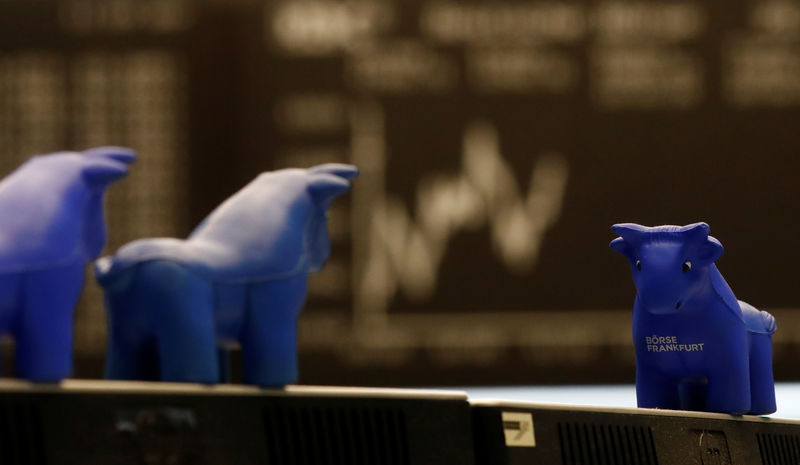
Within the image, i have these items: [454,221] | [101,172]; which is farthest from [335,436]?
[454,221]

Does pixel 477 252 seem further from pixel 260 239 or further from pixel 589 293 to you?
pixel 260 239

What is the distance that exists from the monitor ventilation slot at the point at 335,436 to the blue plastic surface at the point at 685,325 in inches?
13.0

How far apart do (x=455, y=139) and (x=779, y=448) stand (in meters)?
1.88

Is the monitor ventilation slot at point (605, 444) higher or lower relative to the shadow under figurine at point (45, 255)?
lower

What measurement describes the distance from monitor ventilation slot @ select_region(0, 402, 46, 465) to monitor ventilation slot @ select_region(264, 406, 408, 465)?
0.46 ft

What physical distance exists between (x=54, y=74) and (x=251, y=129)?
0.52 m

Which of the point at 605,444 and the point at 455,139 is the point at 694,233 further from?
the point at 455,139

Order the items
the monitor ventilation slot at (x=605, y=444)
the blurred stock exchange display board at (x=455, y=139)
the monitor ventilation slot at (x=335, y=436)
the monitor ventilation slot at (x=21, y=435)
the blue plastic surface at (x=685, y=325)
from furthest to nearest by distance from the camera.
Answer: the blurred stock exchange display board at (x=455, y=139)
the blue plastic surface at (x=685, y=325)
the monitor ventilation slot at (x=605, y=444)
the monitor ventilation slot at (x=335, y=436)
the monitor ventilation slot at (x=21, y=435)

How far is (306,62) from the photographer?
9.48 ft

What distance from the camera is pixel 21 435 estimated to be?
59 centimetres

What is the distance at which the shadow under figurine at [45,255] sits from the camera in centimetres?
65

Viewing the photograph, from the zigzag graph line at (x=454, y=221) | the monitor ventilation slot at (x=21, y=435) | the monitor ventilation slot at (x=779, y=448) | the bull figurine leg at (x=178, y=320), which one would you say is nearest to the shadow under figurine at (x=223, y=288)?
the bull figurine leg at (x=178, y=320)

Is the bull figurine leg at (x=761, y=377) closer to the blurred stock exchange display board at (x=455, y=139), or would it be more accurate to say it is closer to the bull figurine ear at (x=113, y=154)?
the bull figurine ear at (x=113, y=154)

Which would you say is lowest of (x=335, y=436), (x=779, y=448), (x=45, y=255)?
(x=779, y=448)
